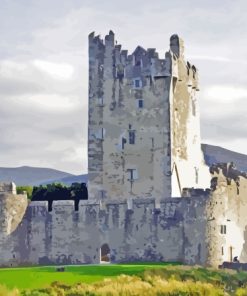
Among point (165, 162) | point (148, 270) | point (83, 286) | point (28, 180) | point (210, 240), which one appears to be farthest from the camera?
point (28, 180)

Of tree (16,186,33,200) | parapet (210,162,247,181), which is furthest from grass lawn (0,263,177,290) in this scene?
parapet (210,162,247,181)

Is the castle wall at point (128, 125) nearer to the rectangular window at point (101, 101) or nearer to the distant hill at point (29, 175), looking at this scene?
the rectangular window at point (101, 101)

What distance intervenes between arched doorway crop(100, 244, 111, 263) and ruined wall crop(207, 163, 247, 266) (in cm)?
617

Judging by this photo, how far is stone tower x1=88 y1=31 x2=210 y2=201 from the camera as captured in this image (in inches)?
2704

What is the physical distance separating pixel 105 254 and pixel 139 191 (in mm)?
4662

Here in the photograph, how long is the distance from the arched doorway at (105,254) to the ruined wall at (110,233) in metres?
0.38

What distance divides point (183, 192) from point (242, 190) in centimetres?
354

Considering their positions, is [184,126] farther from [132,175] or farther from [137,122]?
[132,175]

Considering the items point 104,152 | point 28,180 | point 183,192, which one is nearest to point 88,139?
point 104,152

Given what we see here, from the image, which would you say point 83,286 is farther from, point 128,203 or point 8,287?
point 128,203

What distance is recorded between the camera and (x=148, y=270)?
56906 millimetres

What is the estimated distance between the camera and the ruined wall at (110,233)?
205ft

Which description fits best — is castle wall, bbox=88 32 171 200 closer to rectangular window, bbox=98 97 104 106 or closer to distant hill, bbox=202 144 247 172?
rectangular window, bbox=98 97 104 106

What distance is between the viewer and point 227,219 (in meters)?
64.3
